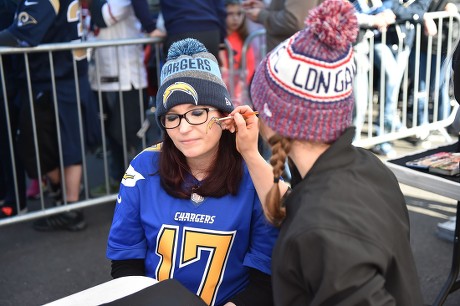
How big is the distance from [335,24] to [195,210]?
0.89 m

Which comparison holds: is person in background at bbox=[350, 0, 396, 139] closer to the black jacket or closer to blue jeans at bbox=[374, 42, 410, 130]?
blue jeans at bbox=[374, 42, 410, 130]

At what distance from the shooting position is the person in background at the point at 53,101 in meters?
3.94

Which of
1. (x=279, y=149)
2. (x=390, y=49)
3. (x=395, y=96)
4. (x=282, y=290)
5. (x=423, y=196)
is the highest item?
(x=279, y=149)

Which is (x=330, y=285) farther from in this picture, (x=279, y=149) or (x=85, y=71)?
(x=85, y=71)

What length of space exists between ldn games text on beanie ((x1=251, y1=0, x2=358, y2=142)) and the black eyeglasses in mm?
638

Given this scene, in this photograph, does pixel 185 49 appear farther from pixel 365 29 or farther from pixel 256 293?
pixel 365 29

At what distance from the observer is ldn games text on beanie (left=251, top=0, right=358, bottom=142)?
1442 millimetres

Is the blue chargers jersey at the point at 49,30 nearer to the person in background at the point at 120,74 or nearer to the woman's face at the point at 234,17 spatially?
the person in background at the point at 120,74

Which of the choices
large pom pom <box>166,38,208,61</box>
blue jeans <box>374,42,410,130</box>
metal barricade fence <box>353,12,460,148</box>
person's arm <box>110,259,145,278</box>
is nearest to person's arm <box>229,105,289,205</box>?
large pom pom <box>166,38,208,61</box>

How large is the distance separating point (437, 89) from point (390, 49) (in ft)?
2.36

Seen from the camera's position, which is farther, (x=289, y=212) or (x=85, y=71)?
(x=85, y=71)

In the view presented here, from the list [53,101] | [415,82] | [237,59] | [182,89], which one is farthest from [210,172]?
[415,82]

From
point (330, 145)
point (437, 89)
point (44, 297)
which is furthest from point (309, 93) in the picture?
point (437, 89)

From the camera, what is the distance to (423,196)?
481 centimetres
